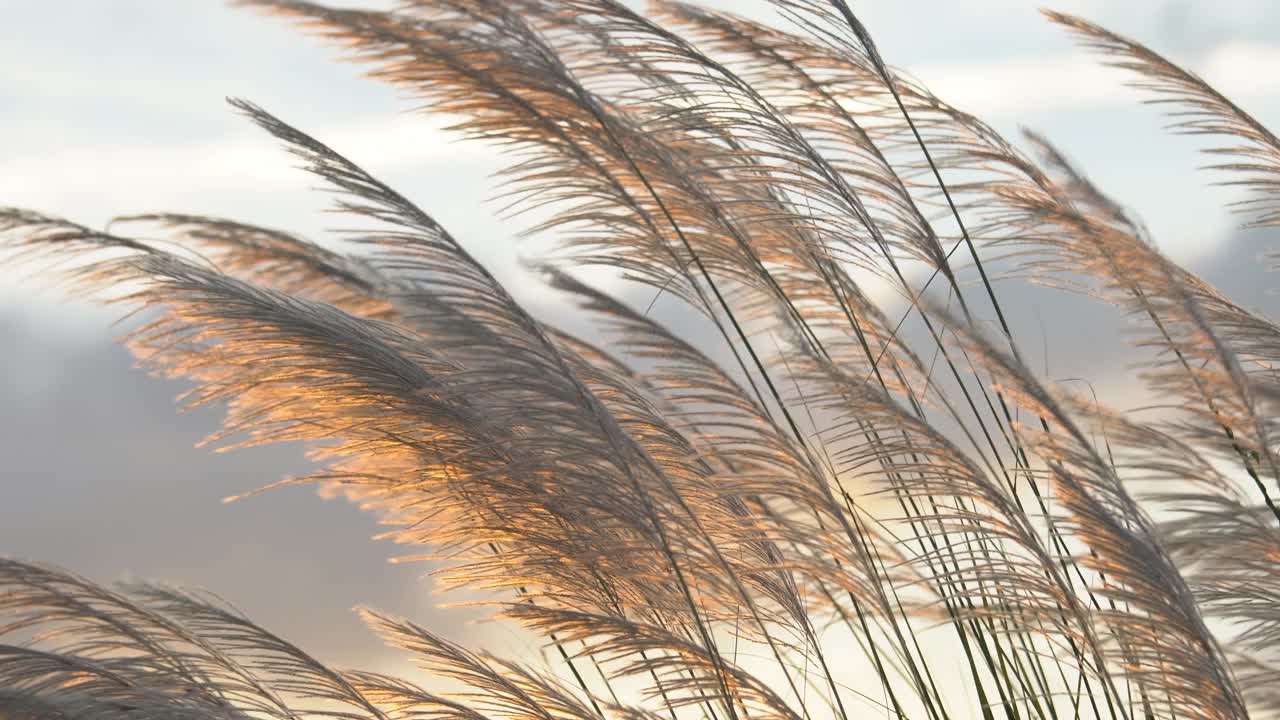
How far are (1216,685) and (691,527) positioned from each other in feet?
3.06

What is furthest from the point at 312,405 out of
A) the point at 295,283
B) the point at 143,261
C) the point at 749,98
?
the point at 749,98

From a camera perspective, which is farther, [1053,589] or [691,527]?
[691,527]

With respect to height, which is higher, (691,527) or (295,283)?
(295,283)

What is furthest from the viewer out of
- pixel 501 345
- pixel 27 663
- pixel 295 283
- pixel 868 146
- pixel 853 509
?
pixel 868 146

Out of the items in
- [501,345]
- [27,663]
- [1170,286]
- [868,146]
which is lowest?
[27,663]

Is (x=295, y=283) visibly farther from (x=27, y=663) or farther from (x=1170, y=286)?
(x=1170, y=286)

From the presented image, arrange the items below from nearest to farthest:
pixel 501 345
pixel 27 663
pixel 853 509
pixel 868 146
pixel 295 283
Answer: pixel 501 345, pixel 27 663, pixel 295 283, pixel 853 509, pixel 868 146

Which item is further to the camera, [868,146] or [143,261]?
[868,146]

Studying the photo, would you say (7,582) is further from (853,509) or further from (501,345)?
(853,509)

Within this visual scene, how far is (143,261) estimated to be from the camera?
211cm

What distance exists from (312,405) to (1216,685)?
5.52 ft

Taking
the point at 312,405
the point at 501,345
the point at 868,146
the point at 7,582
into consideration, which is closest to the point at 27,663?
the point at 7,582

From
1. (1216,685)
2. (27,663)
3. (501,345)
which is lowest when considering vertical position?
(27,663)

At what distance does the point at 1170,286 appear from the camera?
2.08 meters
